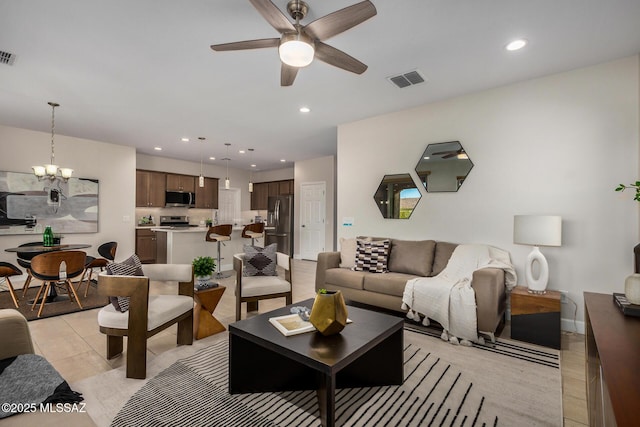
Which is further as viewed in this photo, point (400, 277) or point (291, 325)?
point (400, 277)

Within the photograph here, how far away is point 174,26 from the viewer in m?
2.31

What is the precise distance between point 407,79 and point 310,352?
9.43ft

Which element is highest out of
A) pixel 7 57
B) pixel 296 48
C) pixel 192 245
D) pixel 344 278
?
pixel 7 57

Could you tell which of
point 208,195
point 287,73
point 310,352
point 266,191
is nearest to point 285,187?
point 266,191

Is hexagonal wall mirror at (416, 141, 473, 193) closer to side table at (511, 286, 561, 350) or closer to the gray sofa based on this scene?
the gray sofa

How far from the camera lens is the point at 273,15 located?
1.74 m

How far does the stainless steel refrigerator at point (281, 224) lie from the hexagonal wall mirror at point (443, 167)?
4800 mm

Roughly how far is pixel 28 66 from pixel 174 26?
1.81 metres

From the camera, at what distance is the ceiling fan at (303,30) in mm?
1704

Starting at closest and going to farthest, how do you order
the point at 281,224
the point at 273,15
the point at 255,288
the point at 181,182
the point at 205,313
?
the point at 273,15 < the point at 205,313 < the point at 255,288 < the point at 181,182 < the point at 281,224

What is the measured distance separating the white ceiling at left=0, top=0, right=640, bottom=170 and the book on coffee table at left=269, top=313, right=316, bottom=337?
2154 millimetres

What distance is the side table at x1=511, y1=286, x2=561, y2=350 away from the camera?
2.67 metres

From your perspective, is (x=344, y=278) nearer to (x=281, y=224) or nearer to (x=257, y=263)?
(x=257, y=263)

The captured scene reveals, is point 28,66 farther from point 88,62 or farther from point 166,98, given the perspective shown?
point 166,98
